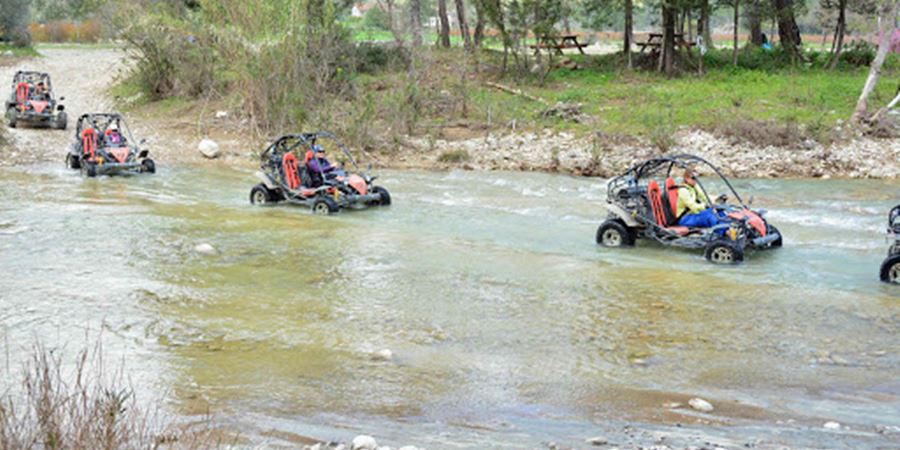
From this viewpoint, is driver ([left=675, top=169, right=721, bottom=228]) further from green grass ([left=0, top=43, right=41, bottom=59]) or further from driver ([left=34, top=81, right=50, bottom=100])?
green grass ([left=0, top=43, right=41, bottom=59])

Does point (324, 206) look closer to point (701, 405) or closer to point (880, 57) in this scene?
point (701, 405)

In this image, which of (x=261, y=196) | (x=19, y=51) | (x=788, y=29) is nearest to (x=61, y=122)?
(x=261, y=196)

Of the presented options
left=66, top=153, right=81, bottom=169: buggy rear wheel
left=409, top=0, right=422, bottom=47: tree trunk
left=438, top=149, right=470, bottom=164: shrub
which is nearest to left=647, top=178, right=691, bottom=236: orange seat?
left=438, top=149, right=470, bottom=164: shrub

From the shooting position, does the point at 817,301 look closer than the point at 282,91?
Yes

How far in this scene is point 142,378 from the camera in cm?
826

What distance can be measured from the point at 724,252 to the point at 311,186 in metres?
7.47

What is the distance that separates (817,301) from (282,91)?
16.0 meters

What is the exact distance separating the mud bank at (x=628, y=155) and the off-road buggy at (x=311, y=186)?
5461mm

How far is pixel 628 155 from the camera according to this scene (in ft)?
73.8

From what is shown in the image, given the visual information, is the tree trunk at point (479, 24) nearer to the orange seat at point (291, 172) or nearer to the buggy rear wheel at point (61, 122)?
the buggy rear wheel at point (61, 122)

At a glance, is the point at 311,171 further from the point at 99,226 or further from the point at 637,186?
the point at 637,186

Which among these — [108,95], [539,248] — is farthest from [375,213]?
[108,95]

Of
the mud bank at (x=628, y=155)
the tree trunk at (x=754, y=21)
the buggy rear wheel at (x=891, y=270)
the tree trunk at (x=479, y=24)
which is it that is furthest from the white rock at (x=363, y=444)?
the tree trunk at (x=754, y=21)

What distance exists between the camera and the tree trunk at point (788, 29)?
29388mm
